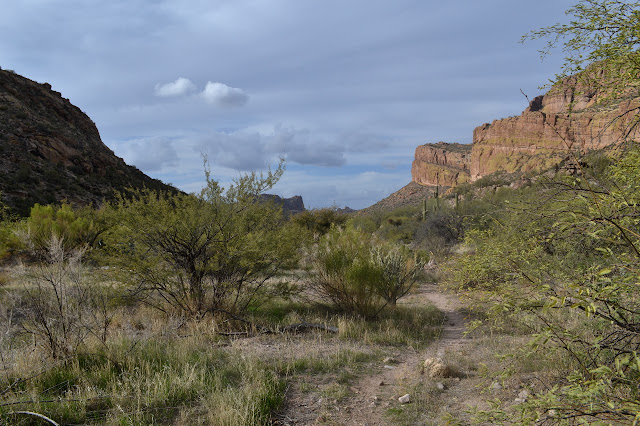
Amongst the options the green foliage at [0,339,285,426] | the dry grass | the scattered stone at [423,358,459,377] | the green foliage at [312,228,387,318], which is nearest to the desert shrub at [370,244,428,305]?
the green foliage at [312,228,387,318]

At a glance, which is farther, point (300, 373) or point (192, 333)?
point (192, 333)

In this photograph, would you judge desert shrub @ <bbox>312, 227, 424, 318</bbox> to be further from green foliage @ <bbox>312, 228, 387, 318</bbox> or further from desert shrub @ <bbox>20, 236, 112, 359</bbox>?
desert shrub @ <bbox>20, 236, 112, 359</bbox>

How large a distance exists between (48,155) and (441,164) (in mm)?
117797

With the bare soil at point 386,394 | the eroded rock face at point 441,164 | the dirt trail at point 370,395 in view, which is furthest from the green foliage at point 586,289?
the eroded rock face at point 441,164

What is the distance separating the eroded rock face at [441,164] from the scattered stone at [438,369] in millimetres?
115497

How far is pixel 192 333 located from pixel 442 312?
22.2 feet

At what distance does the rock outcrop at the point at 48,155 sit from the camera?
28.1 meters

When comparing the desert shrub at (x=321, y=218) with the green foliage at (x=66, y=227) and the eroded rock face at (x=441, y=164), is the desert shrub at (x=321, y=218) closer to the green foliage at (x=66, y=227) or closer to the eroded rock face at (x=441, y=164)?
the green foliage at (x=66, y=227)

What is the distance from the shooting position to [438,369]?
19.8 ft

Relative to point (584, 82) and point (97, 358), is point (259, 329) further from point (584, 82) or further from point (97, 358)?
point (584, 82)

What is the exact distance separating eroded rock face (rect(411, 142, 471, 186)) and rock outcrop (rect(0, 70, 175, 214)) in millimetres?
93478

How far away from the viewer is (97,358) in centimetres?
554

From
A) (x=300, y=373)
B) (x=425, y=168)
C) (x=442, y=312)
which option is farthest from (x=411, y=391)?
(x=425, y=168)

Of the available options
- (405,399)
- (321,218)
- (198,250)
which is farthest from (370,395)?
(321,218)
